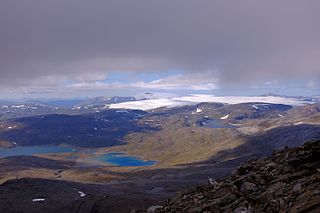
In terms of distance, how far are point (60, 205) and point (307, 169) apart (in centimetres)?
10642

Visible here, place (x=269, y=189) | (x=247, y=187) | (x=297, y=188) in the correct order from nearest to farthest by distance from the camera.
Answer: (x=297, y=188), (x=269, y=189), (x=247, y=187)

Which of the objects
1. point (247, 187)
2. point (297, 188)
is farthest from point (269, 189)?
point (297, 188)

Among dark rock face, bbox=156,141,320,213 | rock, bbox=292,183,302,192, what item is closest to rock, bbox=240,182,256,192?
dark rock face, bbox=156,141,320,213

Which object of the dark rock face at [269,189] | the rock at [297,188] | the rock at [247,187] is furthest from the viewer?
the rock at [247,187]

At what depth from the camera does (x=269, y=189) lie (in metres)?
21.3

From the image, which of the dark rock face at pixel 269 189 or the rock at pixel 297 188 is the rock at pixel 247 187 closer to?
the dark rock face at pixel 269 189

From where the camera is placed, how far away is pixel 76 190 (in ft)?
488

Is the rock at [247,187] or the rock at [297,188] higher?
the rock at [297,188]

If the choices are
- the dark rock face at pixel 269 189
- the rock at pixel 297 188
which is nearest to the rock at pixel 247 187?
the dark rock face at pixel 269 189

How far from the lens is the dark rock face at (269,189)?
18.5m

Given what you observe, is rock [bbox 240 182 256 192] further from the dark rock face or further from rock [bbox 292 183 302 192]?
rock [bbox 292 183 302 192]

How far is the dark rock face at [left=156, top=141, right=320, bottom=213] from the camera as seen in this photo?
18.5m

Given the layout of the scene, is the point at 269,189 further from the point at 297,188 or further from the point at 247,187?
the point at 297,188

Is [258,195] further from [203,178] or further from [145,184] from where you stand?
[203,178]
